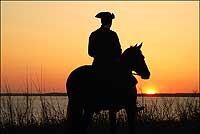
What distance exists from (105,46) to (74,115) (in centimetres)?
131

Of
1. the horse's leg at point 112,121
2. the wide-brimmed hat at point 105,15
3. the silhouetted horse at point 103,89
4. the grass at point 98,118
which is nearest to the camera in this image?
the silhouetted horse at point 103,89

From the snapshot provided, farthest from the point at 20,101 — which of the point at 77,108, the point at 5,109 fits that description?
the point at 77,108

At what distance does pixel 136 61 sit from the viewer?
7449 mm

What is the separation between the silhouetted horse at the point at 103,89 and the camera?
7.29m

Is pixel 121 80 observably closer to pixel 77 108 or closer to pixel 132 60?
pixel 132 60

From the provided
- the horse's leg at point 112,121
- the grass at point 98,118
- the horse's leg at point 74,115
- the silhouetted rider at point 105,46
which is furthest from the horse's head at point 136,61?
the grass at point 98,118

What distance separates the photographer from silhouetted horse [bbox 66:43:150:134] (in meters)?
7.29

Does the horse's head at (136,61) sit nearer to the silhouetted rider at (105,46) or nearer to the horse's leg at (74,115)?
the silhouetted rider at (105,46)

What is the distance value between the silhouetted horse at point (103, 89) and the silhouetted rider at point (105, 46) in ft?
0.38

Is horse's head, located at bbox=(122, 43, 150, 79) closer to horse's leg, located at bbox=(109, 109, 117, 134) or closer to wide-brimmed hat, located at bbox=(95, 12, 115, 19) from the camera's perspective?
wide-brimmed hat, located at bbox=(95, 12, 115, 19)

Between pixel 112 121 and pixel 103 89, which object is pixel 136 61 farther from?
pixel 112 121

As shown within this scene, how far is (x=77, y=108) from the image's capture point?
742 centimetres

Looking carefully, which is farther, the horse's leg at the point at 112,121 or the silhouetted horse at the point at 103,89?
the horse's leg at the point at 112,121

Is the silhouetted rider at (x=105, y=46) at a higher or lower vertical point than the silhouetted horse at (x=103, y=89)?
higher
